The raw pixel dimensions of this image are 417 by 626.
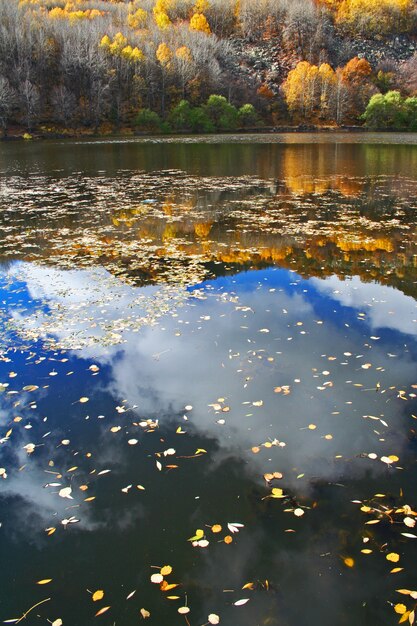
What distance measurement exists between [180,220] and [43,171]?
898 inches

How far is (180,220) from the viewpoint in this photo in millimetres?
19578

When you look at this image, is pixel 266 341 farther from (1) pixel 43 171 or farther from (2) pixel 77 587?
(1) pixel 43 171

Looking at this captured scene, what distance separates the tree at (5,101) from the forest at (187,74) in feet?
1.01

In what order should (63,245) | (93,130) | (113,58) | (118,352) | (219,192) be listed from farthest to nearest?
1. (113,58)
2. (93,130)
3. (219,192)
4. (63,245)
5. (118,352)

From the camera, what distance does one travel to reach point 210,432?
21.1ft

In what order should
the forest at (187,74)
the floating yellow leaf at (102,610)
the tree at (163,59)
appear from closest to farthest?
the floating yellow leaf at (102,610), the forest at (187,74), the tree at (163,59)

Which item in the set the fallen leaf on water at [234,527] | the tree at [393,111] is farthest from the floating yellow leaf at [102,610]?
the tree at [393,111]

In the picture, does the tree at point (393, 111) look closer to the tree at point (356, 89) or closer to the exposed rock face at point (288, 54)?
the tree at point (356, 89)

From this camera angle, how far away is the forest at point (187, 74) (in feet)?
321

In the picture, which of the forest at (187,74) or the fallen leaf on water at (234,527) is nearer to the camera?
the fallen leaf on water at (234,527)

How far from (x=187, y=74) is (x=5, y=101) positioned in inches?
1838

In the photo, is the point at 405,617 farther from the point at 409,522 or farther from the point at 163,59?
the point at 163,59

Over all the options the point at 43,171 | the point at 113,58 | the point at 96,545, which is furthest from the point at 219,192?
the point at 113,58

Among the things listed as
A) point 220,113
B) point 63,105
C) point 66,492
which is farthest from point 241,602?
point 220,113
